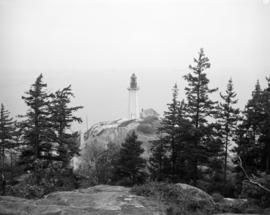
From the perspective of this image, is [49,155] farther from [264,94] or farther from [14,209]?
[264,94]

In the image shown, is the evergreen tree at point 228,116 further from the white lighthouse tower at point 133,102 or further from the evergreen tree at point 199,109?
the white lighthouse tower at point 133,102

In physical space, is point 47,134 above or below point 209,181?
above

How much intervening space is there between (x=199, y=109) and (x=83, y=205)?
14831 millimetres

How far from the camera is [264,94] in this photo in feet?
63.8

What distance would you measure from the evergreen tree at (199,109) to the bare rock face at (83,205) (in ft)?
43.9

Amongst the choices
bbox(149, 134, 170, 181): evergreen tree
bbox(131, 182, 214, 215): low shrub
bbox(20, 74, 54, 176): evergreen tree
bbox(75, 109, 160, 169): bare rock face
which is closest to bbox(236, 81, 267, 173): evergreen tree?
bbox(149, 134, 170, 181): evergreen tree

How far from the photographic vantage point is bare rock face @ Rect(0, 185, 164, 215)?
→ 17.9 ft

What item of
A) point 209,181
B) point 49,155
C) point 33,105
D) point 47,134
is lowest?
point 209,181

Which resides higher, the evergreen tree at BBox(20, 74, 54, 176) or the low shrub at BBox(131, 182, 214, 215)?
the evergreen tree at BBox(20, 74, 54, 176)

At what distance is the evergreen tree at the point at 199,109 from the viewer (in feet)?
64.0

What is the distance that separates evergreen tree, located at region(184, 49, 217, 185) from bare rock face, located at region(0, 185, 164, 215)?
13.4 meters

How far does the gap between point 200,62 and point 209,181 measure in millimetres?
9356

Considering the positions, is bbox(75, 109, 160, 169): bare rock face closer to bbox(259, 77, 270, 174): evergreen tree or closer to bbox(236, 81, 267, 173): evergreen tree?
bbox(236, 81, 267, 173): evergreen tree

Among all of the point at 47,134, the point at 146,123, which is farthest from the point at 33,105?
the point at 146,123
